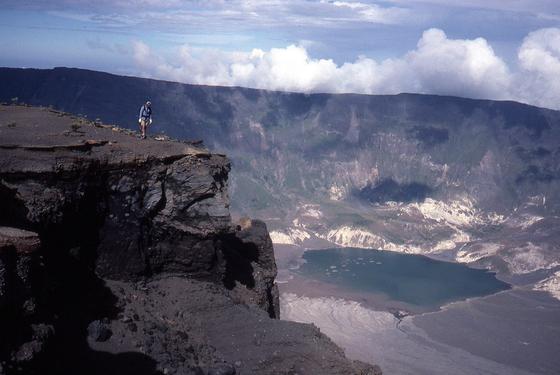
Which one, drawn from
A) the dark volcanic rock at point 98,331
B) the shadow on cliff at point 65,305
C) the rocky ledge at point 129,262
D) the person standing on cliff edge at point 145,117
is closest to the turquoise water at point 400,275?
the person standing on cliff edge at point 145,117

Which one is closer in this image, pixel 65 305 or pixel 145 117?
pixel 65 305

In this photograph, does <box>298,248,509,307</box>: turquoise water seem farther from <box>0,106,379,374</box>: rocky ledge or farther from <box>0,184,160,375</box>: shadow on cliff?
<box>0,184,160,375</box>: shadow on cliff

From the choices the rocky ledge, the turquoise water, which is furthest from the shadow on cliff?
the turquoise water

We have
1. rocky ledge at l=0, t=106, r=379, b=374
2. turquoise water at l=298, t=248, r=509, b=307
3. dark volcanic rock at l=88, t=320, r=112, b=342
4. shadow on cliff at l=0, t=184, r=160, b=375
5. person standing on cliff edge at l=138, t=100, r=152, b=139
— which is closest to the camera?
shadow on cliff at l=0, t=184, r=160, b=375

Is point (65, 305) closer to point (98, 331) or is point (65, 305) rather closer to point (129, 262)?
point (98, 331)

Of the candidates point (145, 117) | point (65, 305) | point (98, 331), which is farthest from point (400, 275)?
point (65, 305)

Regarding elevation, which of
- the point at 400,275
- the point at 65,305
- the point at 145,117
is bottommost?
the point at 400,275

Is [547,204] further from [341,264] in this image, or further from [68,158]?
[68,158]
